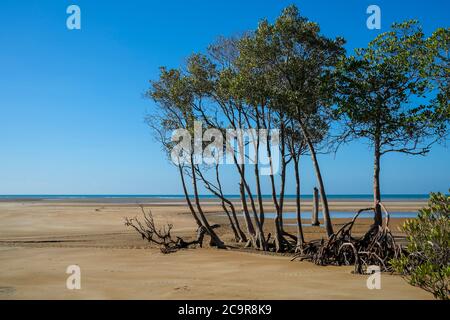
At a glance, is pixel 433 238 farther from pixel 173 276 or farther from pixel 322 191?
pixel 322 191

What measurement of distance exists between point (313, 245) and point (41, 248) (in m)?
12.8

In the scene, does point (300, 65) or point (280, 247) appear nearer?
point (300, 65)

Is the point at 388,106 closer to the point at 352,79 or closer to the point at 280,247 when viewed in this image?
the point at 352,79

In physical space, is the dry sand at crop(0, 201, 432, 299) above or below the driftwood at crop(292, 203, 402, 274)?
below

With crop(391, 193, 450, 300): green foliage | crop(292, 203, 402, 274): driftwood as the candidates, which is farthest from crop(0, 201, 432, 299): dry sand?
crop(391, 193, 450, 300): green foliage

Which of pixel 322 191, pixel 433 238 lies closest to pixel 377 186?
pixel 322 191

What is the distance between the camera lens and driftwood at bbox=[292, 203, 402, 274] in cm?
1462

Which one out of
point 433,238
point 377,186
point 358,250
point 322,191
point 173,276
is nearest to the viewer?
point 433,238

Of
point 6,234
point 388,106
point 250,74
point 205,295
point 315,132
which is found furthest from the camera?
→ point 6,234

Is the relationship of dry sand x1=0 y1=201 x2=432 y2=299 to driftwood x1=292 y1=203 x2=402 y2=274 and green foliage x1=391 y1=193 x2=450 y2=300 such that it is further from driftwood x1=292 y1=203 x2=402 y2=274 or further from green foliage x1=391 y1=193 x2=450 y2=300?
green foliage x1=391 y1=193 x2=450 y2=300

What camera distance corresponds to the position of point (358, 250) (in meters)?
15.8

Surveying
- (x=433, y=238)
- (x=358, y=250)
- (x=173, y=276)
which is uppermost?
(x=433, y=238)
